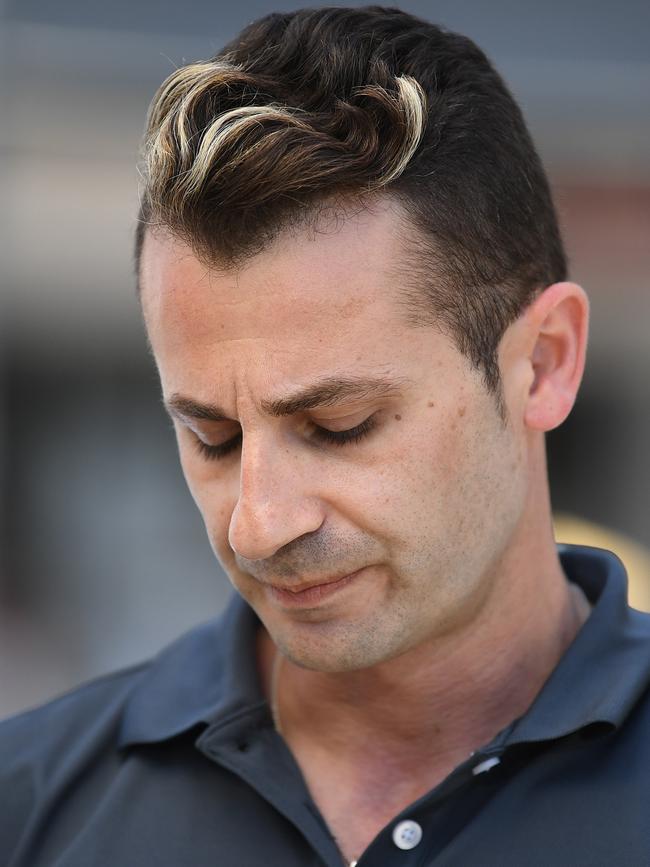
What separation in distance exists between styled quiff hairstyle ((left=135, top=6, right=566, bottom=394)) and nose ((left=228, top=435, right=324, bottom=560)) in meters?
0.28

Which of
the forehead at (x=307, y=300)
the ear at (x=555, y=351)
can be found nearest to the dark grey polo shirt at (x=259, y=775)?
the ear at (x=555, y=351)

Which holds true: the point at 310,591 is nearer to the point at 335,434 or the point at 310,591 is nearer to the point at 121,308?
the point at 335,434

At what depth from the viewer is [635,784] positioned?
1769 mm

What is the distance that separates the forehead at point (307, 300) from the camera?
1745 mm

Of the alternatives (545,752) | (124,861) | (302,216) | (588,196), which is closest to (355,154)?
(302,216)

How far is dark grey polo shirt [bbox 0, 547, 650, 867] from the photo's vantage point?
69.8 inches

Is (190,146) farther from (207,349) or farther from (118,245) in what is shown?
(118,245)

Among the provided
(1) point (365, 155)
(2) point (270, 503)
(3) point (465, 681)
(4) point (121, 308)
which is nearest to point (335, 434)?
(2) point (270, 503)

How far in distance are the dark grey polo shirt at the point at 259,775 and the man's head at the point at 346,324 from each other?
215 millimetres

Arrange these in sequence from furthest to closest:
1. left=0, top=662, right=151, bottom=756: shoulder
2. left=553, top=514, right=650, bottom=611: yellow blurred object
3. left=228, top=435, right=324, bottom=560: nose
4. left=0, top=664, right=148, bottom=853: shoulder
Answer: left=553, top=514, right=650, bottom=611: yellow blurred object < left=0, top=662, right=151, bottom=756: shoulder < left=0, top=664, right=148, bottom=853: shoulder < left=228, top=435, right=324, bottom=560: nose

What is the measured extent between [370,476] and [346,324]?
0.23 m

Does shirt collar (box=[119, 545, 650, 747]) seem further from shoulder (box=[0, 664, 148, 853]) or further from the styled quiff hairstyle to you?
the styled quiff hairstyle

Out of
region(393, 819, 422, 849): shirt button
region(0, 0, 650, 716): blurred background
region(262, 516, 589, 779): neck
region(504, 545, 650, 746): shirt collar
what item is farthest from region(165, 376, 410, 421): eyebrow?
region(0, 0, 650, 716): blurred background

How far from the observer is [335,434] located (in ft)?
5.95
